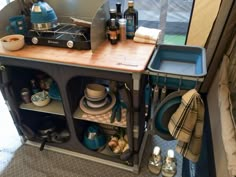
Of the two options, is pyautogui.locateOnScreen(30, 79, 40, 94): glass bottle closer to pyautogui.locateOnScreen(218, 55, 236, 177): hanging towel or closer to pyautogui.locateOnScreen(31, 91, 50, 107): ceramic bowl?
pyautogui.locateOnScreen(31, 91, 50, 107): ceramic bowl

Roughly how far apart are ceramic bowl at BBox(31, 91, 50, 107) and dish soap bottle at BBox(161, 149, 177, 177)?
0.95m

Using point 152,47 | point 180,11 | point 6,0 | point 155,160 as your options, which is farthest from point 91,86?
point 6,0

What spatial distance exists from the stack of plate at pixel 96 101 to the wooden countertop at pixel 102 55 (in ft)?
0.97

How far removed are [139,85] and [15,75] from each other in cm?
89

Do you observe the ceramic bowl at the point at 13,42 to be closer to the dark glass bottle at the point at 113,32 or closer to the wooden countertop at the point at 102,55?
the wooden countertop at the point at 102,55

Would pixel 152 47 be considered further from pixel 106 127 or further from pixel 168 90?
pixel 106 127

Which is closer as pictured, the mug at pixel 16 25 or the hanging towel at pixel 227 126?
the hanging towel at pixel 227 126

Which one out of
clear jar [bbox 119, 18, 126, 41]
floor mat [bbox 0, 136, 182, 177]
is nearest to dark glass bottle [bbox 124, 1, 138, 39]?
clear jar [bbox 119, 18, 126, 41]

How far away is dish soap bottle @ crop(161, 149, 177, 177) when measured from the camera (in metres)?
1.36

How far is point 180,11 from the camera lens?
1658 mm

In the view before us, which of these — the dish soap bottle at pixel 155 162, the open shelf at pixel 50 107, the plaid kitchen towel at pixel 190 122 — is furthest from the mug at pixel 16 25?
the dish soap bottle at pixel 155 162

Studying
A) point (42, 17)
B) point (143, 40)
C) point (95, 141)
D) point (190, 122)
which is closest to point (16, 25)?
point (42, 17)

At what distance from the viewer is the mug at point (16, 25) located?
1275 mm

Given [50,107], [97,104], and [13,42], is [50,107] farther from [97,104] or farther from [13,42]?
[13,42]
